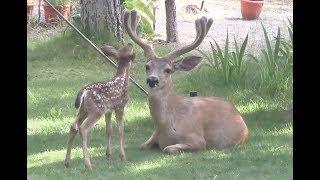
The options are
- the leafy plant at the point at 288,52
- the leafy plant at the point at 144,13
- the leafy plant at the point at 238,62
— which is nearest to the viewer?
the leafy plant at the point at 288,52

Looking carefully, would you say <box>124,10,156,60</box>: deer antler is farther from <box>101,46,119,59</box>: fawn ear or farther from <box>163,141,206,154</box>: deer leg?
A: <box>163,141,206,154</box>: deer leg

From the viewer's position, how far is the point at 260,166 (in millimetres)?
6703

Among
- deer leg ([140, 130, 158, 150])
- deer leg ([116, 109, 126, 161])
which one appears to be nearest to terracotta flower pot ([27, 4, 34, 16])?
deer leg ([140, 130, 158, 150])

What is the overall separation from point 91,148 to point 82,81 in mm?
3015

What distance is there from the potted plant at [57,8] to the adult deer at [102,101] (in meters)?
8.05

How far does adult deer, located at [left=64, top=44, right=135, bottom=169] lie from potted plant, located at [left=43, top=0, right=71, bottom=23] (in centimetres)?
805

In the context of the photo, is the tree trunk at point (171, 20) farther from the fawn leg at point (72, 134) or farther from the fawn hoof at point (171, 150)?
the fawn leg at point (72, 134)

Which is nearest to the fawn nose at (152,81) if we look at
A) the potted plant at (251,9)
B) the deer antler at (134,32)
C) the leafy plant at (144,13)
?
the deer antler at (134,32)

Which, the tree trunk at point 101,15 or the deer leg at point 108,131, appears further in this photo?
the tree trunk at point 101,15

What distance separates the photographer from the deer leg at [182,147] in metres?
7.24

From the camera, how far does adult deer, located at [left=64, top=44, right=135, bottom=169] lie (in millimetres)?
6621

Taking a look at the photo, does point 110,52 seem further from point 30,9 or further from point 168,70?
point 30,9

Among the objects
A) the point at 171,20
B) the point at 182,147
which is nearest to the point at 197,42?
the point at 182,147
